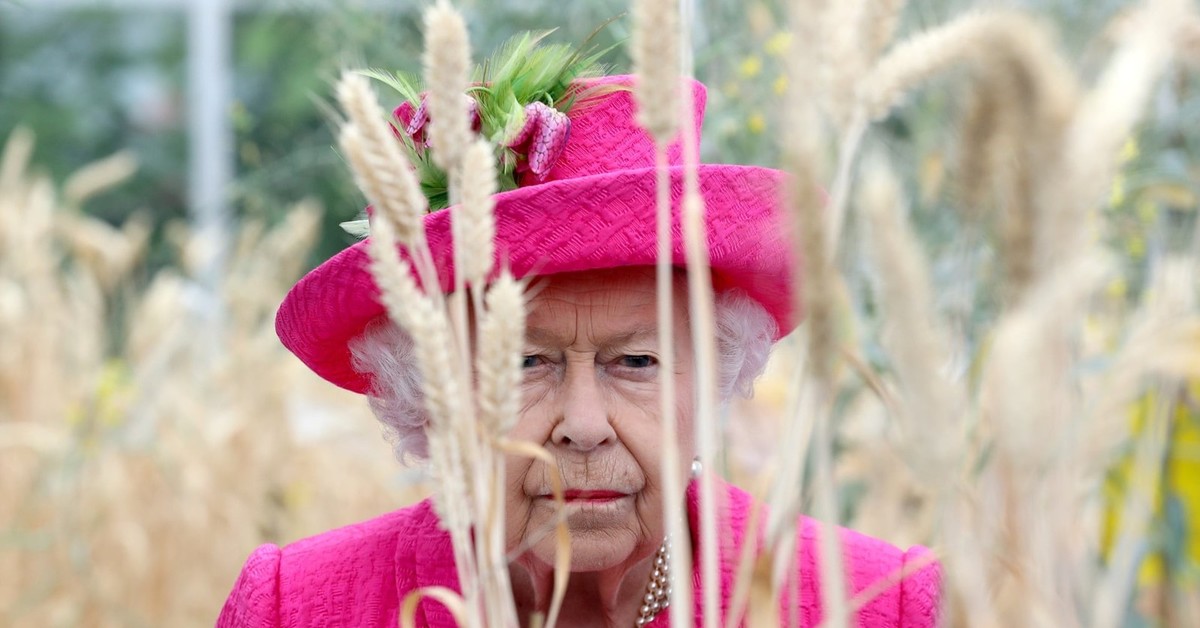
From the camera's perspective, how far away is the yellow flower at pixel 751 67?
7.40 feet

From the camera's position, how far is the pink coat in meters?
1.55

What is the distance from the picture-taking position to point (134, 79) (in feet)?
33.4

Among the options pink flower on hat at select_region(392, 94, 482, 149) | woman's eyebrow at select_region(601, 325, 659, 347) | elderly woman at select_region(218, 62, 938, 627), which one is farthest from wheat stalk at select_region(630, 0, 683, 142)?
woman's eyebrow at select_region(601, 325, 659, 347)

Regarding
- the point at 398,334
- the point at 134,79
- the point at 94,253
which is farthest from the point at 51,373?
the point at 134,79

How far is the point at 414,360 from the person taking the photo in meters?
1.46

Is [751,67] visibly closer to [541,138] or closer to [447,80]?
[541,138]

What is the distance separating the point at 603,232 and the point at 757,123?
1.08 meters

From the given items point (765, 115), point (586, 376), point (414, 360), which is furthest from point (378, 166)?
point (765, 115)

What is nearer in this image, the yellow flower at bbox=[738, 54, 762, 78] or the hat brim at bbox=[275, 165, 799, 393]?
the hat brim at bbox=[275, 165, 799, 393]

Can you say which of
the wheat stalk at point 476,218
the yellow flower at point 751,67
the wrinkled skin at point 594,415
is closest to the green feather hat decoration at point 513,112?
the wrinkled skin at point 594,415

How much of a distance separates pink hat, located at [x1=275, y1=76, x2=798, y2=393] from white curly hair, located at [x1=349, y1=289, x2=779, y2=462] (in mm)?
19

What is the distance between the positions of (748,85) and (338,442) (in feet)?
4.15

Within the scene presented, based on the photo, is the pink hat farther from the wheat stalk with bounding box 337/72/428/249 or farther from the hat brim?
the wheat stalk with bounding box 337/72/428/249

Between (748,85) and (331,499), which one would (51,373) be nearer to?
(331,499)
